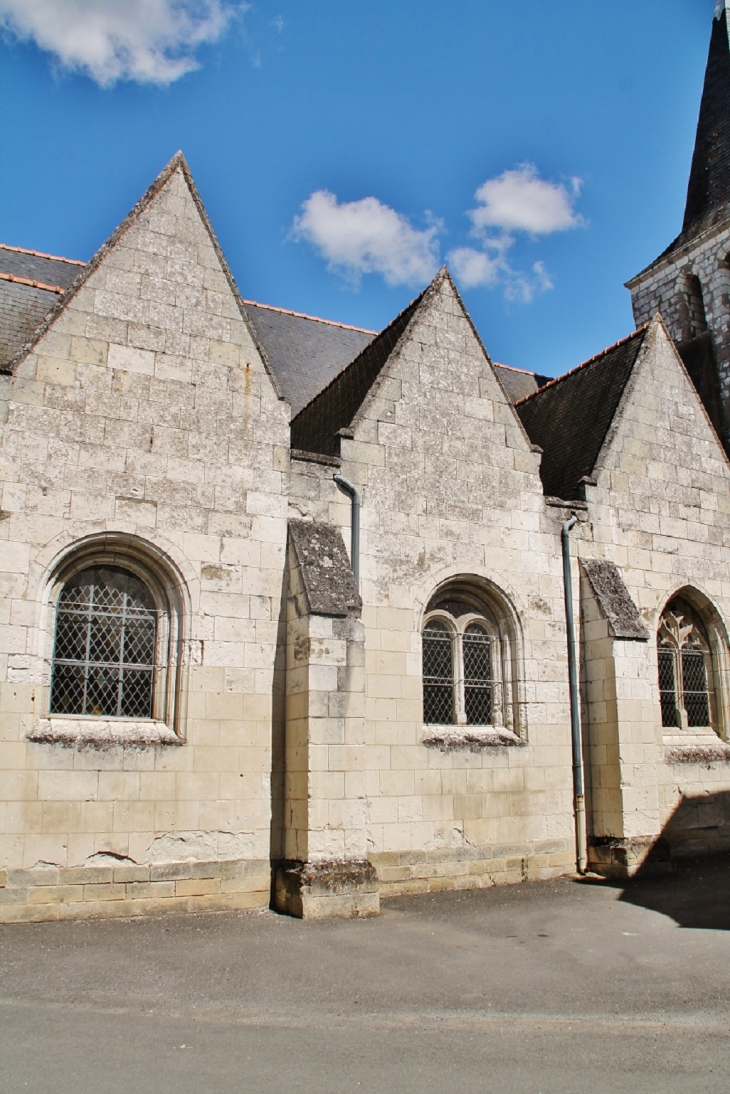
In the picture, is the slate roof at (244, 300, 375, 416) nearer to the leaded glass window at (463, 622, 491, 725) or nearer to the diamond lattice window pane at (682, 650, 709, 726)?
the leaded glass window at (463, 622, 491, 725)

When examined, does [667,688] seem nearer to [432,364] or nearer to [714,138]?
[432,364]

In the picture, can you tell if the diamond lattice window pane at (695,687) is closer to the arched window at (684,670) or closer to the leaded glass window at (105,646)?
the arched window at (684,670)

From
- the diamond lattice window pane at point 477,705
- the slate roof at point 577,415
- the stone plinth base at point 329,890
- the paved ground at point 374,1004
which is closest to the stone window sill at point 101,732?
the paved ground at point 374,1004

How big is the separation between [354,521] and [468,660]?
2374mm

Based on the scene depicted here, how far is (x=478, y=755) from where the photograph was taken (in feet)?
34.5

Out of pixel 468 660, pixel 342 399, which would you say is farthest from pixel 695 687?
pixel 342 399

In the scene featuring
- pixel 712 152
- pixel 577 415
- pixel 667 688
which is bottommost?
pixel 667 688

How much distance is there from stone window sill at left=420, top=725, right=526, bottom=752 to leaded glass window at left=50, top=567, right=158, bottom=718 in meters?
3.29

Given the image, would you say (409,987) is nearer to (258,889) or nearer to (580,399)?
(258,889)

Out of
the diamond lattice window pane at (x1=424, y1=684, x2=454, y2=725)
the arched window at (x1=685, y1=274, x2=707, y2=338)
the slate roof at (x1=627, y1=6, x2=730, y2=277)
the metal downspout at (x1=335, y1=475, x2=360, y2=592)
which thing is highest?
the slate roof at (x1=627, y1=6, x2=730, y2=277)

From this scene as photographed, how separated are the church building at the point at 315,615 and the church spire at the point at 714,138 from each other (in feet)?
27.2

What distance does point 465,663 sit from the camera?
11078 mm

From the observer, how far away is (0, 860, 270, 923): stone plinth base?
310 inches

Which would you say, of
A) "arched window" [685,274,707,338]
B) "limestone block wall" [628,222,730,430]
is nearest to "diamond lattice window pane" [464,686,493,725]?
"limestone block wall" [628,222,730,430]
